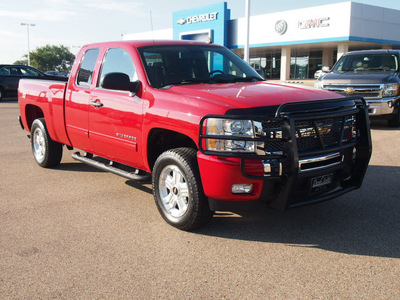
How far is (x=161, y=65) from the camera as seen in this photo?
4.91 m

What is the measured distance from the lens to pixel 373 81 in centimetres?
1055

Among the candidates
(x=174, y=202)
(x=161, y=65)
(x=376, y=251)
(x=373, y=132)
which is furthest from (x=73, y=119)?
(x=373, y=132)

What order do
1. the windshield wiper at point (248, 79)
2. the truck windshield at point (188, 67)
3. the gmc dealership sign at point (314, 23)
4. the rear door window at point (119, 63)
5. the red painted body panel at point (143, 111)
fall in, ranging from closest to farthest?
the red painted body panel at point (143, 111), the truck windshield at point (188, 67), the rear door window at point (119, 63), the windshield wiper at point (248, 79), the gmc dealership sign at point (314, 23)

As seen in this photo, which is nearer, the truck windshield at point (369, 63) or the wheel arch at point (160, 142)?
the wheel arch at point (160, 142)

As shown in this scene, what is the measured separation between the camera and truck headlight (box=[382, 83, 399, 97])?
413 inches

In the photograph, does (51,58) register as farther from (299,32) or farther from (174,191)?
(174,191)

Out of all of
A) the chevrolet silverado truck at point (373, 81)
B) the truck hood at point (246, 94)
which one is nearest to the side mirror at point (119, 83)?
the truck hood at point (246, 94)

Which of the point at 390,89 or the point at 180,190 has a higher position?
the point at 390,89

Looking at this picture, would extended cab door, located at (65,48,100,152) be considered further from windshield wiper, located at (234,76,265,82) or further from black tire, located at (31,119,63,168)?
windshield wiper, located at (234,76,265,82)

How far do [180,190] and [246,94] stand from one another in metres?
1.13

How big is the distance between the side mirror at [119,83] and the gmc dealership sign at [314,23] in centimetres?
3514

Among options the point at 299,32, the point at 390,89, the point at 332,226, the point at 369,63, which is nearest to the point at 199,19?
the point at 299,32

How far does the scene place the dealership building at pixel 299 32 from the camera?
3581cm

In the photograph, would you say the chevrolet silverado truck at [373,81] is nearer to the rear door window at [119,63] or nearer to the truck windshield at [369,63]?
the truck windshield at [369,63]
